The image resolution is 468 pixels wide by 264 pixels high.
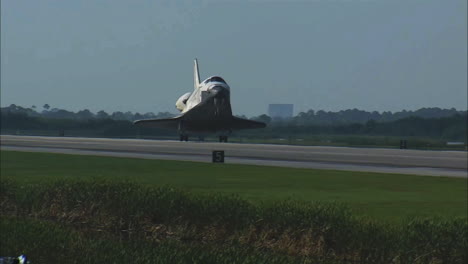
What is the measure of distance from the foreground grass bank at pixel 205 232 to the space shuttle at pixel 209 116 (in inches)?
1896

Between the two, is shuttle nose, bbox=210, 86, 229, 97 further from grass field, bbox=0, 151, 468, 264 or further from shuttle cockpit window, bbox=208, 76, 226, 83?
grass field, bbox=0, 151, 468, 264

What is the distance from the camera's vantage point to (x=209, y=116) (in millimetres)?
73625

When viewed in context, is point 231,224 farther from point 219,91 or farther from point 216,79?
point 216,79

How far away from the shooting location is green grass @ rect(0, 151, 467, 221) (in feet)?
77.5

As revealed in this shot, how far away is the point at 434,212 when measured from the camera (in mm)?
21750

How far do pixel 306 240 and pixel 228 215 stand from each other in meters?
2.57

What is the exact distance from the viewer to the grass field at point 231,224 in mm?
15141

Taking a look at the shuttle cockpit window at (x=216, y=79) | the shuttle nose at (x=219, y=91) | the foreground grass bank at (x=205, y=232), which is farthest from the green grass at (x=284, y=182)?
the shuttle cockpit window at (x=216, y=79)

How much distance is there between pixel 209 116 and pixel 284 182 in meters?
42.6

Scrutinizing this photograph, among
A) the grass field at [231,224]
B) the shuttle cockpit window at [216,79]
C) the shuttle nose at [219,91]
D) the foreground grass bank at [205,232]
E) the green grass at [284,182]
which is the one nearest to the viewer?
the foreground grass bank at [205,232]

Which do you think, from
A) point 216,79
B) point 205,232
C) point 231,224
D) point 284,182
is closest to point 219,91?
point 216,79

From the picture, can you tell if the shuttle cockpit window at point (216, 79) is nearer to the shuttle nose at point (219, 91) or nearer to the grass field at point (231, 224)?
the shuttle nose at point (219, 91)

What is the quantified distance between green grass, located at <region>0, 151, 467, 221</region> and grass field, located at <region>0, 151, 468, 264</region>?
0.09 meters

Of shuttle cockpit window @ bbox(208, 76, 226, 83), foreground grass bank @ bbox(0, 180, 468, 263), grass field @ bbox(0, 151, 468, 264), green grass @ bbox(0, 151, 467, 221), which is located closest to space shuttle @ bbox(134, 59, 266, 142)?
shuttle cockpit window @ bbox(208, 76, 226, 83)
